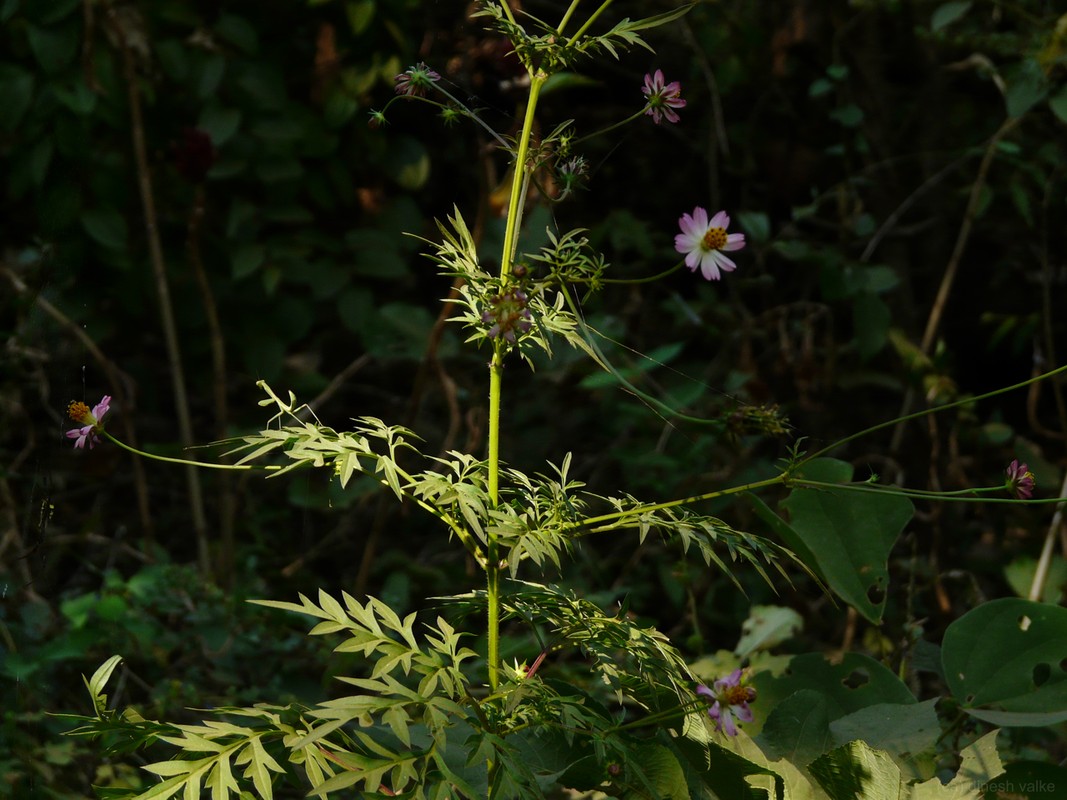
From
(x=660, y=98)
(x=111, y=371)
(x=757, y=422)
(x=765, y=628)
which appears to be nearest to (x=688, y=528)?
(x=757, y=422)

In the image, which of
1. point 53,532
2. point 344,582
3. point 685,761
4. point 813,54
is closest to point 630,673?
point 685,761

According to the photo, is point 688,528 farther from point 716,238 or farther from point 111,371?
point 111,371

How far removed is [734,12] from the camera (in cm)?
259

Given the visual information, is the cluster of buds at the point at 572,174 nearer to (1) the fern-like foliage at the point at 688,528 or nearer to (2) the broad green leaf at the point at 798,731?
(1) the fern-like foliage at the point at 688,528

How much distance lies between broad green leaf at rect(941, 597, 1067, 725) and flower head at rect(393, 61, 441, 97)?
80 centimetres

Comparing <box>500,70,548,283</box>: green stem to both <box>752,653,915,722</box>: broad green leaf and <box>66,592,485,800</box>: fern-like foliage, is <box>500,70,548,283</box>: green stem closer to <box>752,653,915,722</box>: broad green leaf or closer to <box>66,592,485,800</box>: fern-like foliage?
<box>66,592,485,800</box>: fern-like foliage

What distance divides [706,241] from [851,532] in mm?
497

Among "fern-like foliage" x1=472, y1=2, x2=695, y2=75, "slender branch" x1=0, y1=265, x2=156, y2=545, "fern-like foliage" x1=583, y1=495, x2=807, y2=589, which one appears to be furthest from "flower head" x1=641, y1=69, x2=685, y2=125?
"slender branch" x1=0, y1=265, x2=156, y2=545

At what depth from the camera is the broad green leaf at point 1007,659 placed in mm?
1165

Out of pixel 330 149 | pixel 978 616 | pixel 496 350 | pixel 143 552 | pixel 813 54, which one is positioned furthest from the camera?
pixel 813 54

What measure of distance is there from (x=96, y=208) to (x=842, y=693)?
64.5 inches

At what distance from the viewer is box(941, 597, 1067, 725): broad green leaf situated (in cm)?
117

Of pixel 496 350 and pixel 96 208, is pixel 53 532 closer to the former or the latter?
pixel 96 208

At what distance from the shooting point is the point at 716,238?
905 mm
